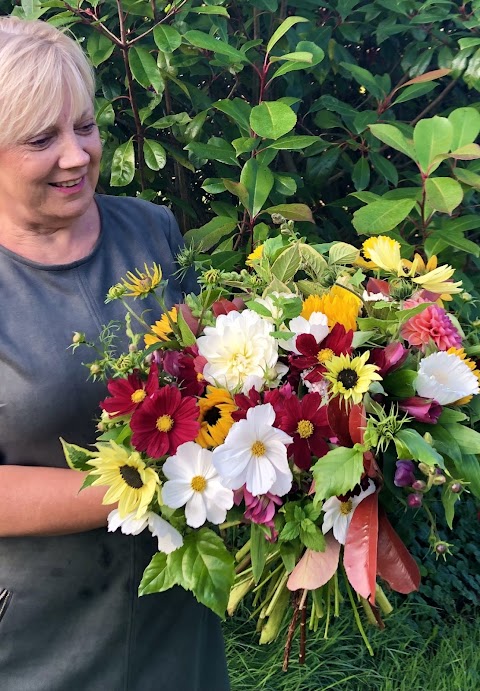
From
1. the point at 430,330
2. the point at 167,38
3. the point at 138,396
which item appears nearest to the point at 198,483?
the point at 138,396

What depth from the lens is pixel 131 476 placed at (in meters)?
0.84

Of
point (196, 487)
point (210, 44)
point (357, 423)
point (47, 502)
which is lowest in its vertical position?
point (47, 502)

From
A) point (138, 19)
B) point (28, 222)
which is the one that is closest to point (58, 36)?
point (28, 222)

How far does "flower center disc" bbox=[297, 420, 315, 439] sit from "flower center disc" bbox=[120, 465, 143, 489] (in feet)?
0.65

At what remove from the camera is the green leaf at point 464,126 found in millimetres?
1467

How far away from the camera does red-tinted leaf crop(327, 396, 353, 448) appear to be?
2.62 feet

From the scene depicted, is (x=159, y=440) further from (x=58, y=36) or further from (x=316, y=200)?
(x=316, y=200)

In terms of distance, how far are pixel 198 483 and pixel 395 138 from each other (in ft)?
3.23

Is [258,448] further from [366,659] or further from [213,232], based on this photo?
[366,659]

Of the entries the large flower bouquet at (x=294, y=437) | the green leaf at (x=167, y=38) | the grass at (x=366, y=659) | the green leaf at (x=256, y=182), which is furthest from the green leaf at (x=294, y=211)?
the grass at (x=366, y=659)

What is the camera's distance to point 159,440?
0.83 metres

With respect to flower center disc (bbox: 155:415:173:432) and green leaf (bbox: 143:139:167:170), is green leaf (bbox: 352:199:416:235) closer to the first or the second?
green leaf (bbox: 143:139:167:170)

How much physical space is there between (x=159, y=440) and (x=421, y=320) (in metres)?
0.36

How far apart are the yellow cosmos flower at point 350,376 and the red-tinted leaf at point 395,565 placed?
0.18m
